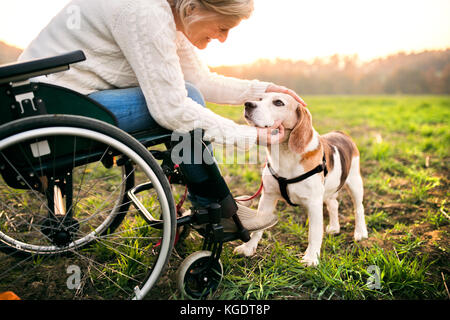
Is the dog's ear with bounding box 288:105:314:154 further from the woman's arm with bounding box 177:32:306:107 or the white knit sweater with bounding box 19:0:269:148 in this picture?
the white knit sweater with bounding box 19:0:269:148

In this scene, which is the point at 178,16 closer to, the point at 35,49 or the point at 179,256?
the point at 35,49

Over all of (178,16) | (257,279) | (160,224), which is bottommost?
(257,279)

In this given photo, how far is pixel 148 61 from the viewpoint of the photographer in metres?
1.56

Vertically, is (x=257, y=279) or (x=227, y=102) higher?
(x=227, y=102)

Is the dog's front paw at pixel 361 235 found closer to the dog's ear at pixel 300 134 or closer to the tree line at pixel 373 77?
the dog's ear at pixel 300 134

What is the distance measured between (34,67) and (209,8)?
917mm

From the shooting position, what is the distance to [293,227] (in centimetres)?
274

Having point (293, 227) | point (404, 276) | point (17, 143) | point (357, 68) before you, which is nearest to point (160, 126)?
point (17, 143)

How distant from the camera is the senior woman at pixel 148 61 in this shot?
1.54 metres

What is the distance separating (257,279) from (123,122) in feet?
4.12

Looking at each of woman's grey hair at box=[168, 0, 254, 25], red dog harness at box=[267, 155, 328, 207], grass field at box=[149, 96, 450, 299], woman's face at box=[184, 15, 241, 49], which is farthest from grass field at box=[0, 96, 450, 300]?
woman's grey hair at box=[168, 0, 254, 25]

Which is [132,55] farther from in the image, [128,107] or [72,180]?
[72,180]

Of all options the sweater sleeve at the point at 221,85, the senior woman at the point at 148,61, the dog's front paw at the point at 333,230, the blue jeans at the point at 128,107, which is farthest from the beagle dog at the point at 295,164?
the blue jeans at the point at 128,107

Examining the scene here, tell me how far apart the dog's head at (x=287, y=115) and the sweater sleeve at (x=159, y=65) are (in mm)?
500
